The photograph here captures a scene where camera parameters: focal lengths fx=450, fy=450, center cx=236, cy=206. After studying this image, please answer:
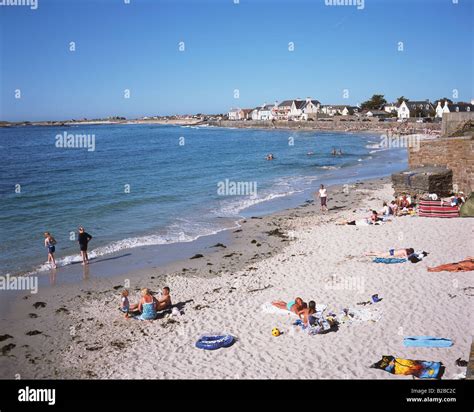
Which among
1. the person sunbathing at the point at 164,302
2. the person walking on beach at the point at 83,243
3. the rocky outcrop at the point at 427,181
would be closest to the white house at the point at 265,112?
the rocky outcrop at the point at 427,181

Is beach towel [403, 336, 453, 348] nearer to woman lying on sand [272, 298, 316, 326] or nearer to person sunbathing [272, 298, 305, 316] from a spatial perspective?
woman lying on sand [272, 298, 316, 326]

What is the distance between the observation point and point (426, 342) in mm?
7770

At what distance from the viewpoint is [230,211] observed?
22578 mm

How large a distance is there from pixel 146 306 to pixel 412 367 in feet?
18.6

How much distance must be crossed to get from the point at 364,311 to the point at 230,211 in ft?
44.8

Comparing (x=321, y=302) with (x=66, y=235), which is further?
(x=66, y=235)

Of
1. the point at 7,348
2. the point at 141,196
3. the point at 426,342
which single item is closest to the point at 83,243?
the point at 7,348

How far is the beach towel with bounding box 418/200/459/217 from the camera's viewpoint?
54.0ft

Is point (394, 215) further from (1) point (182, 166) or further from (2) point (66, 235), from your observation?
(1) point (182, 166)

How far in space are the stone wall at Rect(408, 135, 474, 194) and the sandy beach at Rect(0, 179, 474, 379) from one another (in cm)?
380

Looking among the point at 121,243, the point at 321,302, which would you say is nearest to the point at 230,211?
the point at 121,243

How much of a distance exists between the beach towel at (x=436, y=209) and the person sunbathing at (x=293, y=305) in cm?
909

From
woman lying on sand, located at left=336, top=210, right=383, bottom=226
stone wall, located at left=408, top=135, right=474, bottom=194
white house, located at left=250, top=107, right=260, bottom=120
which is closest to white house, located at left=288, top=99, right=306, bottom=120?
white house, located at left=250, top=107, right=260, bottom=120

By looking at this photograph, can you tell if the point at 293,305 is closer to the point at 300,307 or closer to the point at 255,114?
the point at 300,307
